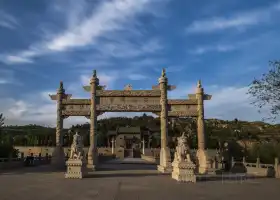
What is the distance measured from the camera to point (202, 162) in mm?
23516

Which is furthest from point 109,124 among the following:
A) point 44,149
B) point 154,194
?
point 154,194

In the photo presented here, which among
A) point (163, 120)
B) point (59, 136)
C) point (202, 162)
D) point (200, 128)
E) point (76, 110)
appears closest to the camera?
point (202, 162)

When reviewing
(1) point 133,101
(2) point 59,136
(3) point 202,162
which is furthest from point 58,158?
(3) point 202,162

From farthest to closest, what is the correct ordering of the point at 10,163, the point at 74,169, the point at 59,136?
the point at 10,163, the point at 59,136, the point at 74,169

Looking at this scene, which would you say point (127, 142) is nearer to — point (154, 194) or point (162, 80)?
point (162, 80)

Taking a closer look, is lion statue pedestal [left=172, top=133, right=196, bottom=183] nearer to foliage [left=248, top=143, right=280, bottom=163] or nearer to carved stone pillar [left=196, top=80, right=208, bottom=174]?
carved stone pillar [left=196, top=80, right=208, bottom=174]

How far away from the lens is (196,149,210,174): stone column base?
→ 75.8 ft

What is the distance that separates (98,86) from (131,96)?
2667 millimetres

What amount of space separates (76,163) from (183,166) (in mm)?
5922

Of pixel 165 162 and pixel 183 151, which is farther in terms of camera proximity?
pixel 165 162

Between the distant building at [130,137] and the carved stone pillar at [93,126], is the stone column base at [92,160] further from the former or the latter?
the distant building at [130,137]

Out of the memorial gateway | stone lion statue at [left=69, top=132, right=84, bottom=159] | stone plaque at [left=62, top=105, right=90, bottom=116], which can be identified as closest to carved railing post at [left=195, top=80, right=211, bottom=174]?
the memorial gateway

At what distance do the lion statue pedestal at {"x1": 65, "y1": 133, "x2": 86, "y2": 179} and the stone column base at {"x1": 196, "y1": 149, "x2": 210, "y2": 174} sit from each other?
891cm

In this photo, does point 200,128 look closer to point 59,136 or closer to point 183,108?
point 183,108
